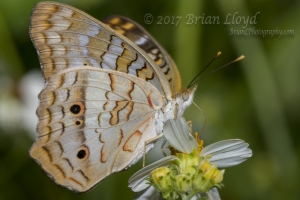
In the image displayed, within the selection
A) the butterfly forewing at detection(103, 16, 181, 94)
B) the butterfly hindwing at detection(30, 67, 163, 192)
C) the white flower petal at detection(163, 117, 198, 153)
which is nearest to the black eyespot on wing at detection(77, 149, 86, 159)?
the butterfly hindwing at detection(30, 67, 163, 192)

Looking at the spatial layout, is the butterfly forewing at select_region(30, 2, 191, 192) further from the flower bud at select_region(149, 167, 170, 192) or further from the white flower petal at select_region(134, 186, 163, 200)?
the flower bud at select_region(149, 167, 170, 192)

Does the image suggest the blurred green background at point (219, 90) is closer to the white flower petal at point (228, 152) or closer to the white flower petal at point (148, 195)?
the white flower petal at point (148, 195)

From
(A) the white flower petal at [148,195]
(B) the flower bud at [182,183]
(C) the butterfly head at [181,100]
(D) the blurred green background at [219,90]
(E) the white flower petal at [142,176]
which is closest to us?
(B) the flower bud at [182,183]

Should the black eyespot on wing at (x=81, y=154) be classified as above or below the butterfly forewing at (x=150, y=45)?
below

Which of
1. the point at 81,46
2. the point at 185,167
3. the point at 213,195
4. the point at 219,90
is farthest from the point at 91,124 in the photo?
the point at 219,90

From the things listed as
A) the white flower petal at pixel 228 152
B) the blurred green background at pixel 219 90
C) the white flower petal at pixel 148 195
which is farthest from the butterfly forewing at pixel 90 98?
the blurred green background at pixel 219 90

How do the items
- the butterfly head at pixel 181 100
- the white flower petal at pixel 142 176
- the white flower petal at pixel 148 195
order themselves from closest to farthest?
the white flower petal at pixel 142 176 < the white flower petal at pixel 148 195 < the butterfly head at pixel 181 100
